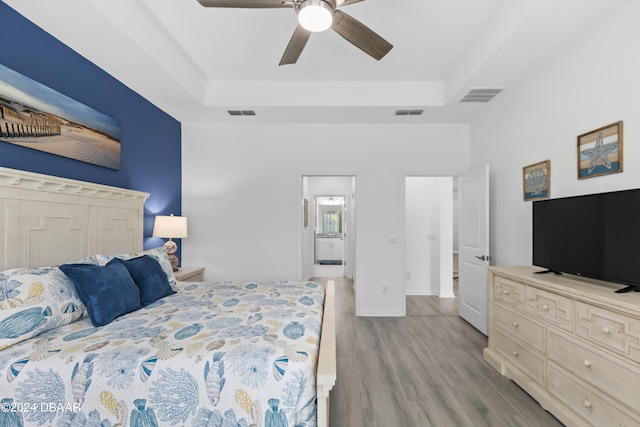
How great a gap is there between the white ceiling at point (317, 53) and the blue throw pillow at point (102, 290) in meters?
1.74

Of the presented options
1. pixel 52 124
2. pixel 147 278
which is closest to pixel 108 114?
pixel 52 124

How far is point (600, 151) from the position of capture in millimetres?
2197

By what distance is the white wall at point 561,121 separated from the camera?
6.59ft

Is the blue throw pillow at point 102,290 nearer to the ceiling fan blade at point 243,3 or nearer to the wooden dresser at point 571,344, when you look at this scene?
the ceiling fan blade at point 243,3

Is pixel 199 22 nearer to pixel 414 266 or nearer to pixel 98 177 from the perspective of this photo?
pixel 98 177

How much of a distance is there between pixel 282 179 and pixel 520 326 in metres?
3.21

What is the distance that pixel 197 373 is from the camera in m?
1.32

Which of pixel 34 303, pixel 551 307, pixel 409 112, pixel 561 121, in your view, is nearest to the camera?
pixel 34 303

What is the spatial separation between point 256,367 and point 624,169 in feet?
8.61

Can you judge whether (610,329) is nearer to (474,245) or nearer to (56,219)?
(474,245)

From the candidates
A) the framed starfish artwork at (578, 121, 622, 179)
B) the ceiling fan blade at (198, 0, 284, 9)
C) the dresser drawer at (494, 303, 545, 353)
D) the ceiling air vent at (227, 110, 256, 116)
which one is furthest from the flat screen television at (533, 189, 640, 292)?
the ceiling air vent at (227, 110, 256, 116)

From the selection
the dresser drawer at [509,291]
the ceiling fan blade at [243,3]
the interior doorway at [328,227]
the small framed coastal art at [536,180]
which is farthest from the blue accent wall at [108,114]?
the small framed coastal art at [536,180]

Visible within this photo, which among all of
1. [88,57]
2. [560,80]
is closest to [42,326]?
[88,57]

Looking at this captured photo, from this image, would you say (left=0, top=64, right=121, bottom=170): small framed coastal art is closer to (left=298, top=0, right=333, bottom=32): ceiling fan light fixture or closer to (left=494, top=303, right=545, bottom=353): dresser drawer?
(left=298, top=0, right=333, bottom=32): ceiling fan light fixture
